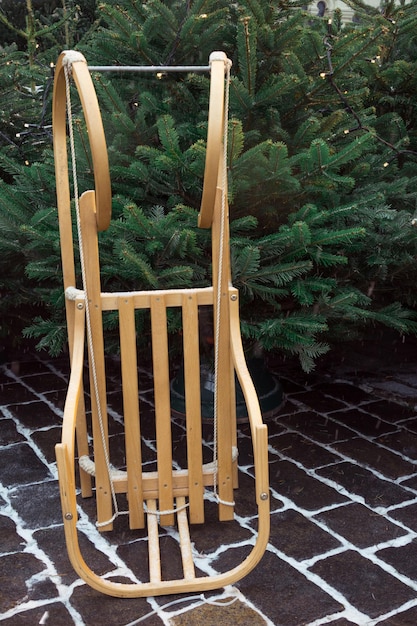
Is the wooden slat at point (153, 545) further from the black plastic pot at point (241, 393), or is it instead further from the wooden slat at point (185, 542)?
the black plastic pot at point (241, 393)

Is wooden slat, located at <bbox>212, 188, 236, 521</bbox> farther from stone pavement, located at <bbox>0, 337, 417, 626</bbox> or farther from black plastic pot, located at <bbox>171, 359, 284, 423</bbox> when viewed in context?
black plastic pot, located at <bbox>171, 359, 284, 423</bbox>

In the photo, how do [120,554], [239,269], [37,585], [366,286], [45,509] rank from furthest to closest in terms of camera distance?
[366,286], [239,269], [45,509], [120,554], [37,585]

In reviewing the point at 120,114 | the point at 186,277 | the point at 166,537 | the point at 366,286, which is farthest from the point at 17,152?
the point at 166,537

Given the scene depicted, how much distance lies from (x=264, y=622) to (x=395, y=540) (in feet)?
2.44

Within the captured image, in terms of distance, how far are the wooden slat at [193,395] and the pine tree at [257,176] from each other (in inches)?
21.5

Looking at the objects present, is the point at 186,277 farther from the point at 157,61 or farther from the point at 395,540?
the point at 395,540

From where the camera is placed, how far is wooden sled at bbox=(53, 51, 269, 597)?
234cm

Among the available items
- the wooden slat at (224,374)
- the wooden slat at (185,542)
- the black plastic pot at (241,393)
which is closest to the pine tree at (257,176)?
the black plastic pot at (241,393)

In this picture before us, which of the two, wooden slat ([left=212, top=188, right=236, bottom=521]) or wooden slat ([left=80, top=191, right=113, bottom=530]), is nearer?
wooden slat ([left=80, top=191, right=113, bottom=530])

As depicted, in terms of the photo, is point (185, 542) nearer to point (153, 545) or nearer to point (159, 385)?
point (153, 545)

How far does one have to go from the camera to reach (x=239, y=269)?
321 cm

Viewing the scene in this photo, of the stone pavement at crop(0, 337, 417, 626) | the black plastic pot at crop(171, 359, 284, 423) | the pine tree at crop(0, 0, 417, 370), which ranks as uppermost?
the pine tree at crop(0, 0, 417, 370)

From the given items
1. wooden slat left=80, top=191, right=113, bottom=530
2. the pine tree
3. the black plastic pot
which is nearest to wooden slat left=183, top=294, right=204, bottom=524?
wooden slat left=80, top=191, right=113, bottom=530

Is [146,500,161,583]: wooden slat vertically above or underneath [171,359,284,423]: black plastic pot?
underneath
